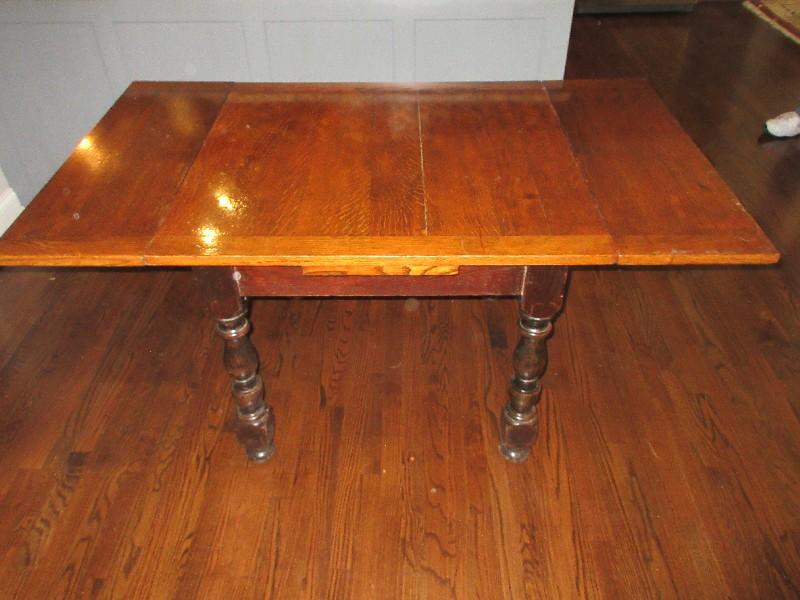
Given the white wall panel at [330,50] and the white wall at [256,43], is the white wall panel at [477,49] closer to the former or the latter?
the white wall at [256,43]

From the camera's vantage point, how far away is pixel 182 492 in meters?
1.55

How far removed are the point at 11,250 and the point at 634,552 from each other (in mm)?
1470

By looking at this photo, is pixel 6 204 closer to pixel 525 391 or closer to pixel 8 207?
pixel 8 207

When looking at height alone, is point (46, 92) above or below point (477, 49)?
below

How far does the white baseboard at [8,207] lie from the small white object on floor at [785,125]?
3534 millimetres

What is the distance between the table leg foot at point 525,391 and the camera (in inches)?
52.6

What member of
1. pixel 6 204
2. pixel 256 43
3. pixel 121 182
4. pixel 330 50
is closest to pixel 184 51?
pixel 256 43

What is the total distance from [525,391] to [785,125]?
2.53 meters

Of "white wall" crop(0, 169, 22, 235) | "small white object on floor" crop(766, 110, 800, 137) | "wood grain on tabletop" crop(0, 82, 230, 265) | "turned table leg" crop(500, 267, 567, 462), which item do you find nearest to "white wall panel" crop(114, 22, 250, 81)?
"wood grain on tabletop" crop(0, 82, 230, 265)

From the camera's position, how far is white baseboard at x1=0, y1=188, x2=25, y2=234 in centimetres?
246

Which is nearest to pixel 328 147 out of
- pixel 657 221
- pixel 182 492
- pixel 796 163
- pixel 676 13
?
pixel 657 221

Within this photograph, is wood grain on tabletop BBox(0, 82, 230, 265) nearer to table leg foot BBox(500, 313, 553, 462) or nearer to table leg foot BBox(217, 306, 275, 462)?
table leg foot BBox(217, 306, 275, 462)

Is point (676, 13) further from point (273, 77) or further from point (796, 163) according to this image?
point (273, 77)

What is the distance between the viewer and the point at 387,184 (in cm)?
133
